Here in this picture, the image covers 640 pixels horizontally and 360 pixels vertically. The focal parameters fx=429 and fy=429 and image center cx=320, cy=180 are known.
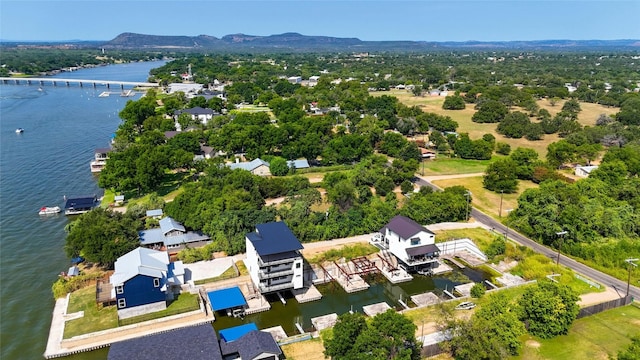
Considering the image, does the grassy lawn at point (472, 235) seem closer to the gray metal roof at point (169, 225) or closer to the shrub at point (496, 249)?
the shrub at point (496, 249)

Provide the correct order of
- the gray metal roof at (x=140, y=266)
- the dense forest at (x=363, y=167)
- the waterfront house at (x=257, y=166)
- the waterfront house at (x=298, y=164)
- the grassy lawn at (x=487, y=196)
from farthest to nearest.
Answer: the waterfront house at (x=298, y=164)
the waterfront house at (x=257, y=166)
the grassy lawn at (x=487, y=196)
the dense forest at (x=363, y=167)
the gray metal roof at (x=140, y=266)

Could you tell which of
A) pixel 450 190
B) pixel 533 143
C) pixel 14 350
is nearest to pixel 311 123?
pixel 450 190

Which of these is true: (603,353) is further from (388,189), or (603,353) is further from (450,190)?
(388,189)

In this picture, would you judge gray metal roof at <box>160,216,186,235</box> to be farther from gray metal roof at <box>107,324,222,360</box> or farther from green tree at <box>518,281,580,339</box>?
green tree at <box>518,281,580,339</box>

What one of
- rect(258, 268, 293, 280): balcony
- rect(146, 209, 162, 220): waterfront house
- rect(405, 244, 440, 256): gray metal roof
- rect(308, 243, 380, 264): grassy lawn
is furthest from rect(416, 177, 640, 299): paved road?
rect(146, 209, 162, 220): waterfront house

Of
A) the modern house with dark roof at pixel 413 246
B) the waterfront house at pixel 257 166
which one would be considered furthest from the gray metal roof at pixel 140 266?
the waterfront house at pixel 257 166

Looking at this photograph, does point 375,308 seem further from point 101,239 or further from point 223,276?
point 101,239
